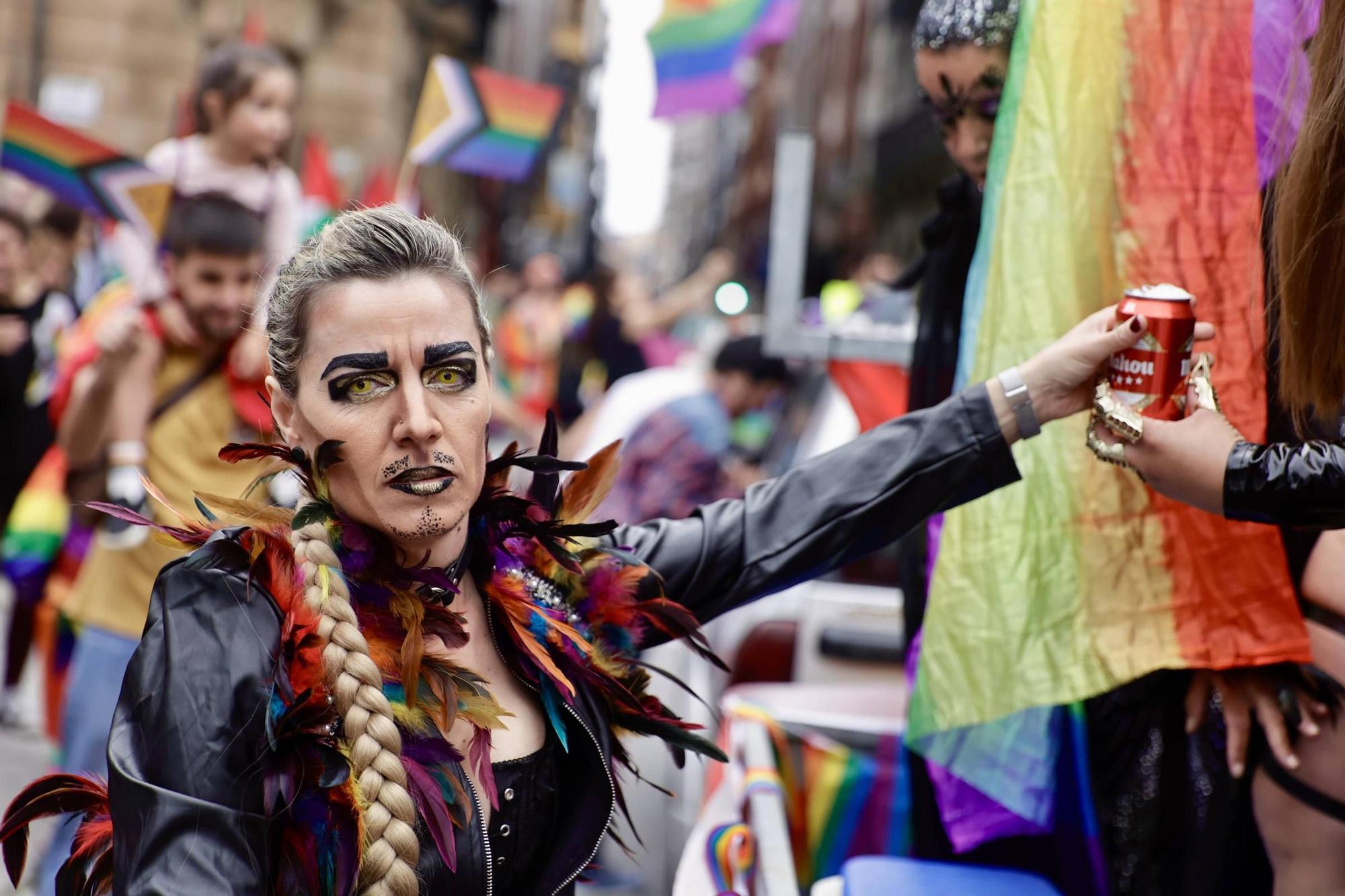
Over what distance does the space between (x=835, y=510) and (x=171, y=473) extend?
2216 mm

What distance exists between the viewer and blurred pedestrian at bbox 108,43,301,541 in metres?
3.90

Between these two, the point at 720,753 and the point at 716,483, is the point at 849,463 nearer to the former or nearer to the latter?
the point at 720,753

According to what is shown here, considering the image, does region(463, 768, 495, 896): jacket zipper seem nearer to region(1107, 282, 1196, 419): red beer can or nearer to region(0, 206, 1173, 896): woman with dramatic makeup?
region(0, 206, 1173, 896): woman with dramatic makeup

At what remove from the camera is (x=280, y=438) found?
1949 mm

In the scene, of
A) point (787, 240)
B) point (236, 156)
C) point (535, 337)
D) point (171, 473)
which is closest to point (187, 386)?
point (171, 473)

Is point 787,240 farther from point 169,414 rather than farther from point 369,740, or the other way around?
point 369,740

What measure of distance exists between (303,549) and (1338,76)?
4.97ft

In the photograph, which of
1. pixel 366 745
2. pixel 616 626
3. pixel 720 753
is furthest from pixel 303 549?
pixel 720 753

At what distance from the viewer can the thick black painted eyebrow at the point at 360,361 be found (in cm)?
178

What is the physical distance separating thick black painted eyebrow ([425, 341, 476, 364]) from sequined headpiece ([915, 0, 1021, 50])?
1.17 m

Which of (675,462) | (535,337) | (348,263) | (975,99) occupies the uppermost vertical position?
(975,99)

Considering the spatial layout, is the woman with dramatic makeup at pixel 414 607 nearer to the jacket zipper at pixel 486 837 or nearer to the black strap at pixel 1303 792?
the jacket zipper at pixel 486 837

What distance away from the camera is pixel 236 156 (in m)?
4.34

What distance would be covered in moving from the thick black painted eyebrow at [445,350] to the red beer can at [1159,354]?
0.94m
